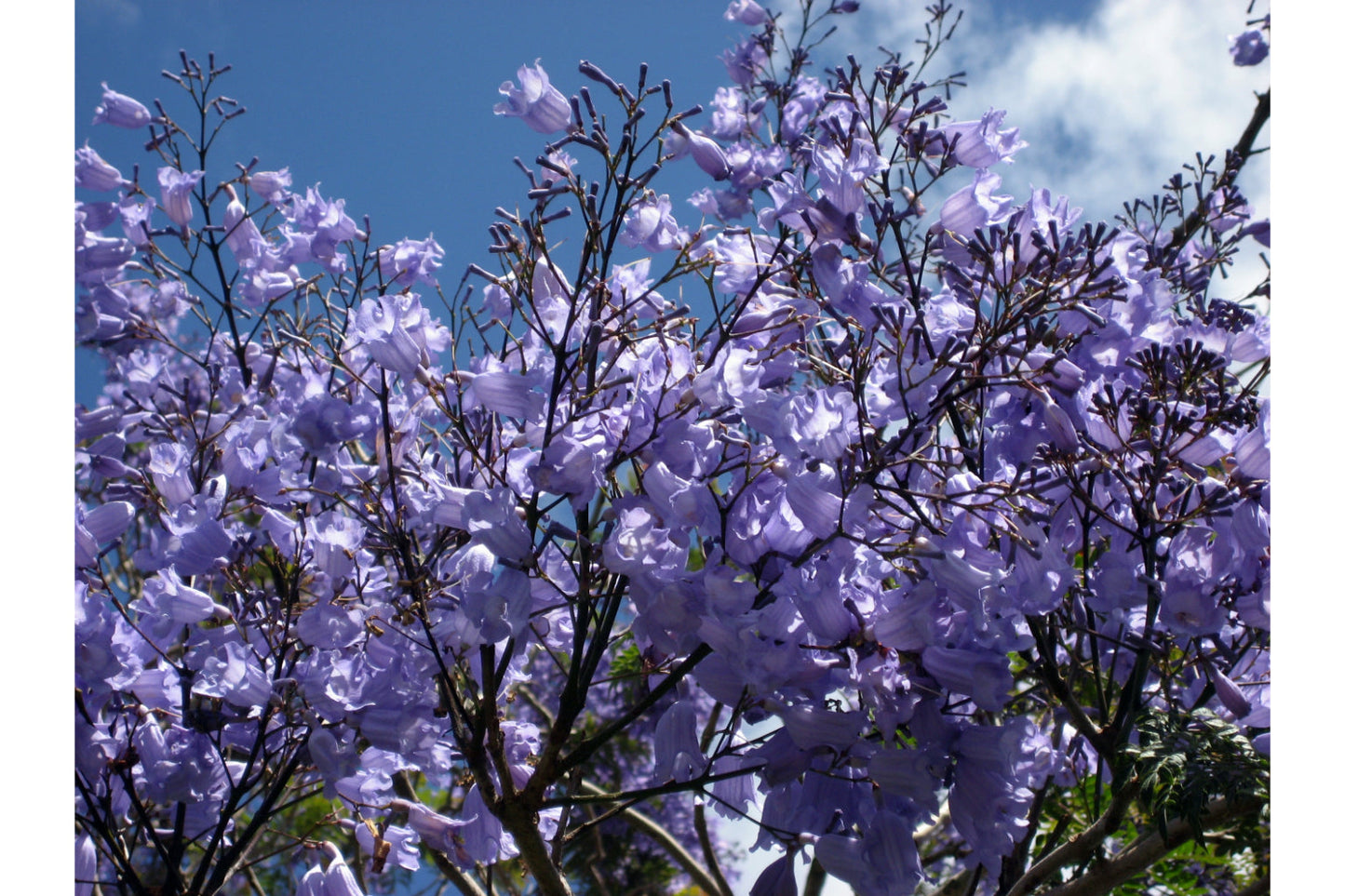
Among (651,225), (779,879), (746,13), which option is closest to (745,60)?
(746,13)

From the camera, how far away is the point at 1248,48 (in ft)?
16.5

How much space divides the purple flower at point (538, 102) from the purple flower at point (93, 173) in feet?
7.82

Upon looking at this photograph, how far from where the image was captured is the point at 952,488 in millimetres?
2016

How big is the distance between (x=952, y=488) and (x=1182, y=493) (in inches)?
19.5

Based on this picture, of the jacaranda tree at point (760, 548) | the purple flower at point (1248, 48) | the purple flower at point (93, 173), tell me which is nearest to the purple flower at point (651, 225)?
the jacaranda tree at point (760, 548)

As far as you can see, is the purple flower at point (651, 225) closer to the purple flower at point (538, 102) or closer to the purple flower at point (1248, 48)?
the purple flower at point (538, 102)

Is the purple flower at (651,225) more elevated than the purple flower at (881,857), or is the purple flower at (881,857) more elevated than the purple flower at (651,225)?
the purple flower at (651,225)

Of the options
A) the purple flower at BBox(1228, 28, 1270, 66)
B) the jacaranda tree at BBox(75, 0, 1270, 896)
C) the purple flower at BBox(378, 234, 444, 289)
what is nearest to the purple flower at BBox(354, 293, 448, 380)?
the jacaranda tree at BBox(75, 0, 1270, 896)

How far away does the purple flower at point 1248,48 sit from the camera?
4.98m

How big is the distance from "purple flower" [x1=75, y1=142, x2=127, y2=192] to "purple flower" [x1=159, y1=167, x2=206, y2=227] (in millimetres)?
262

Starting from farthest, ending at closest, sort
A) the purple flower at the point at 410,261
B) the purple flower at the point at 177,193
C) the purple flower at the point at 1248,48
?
the purple flower at the point at 1248,48 → the purple flower at the point at 177,193 → the purple flower at the point at 410,261

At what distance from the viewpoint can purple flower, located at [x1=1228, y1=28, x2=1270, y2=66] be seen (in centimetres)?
498

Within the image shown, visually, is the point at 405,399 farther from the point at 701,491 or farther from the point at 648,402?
the point at 701,491

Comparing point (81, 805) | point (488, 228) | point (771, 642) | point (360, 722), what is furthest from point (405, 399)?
point (81, 805)
